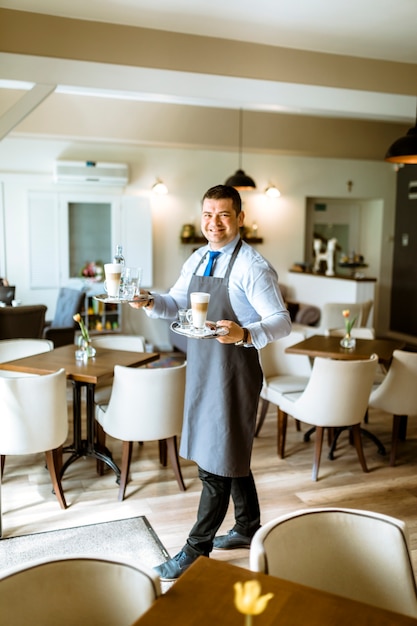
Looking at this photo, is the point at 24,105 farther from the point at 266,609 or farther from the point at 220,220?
the point at 266,609

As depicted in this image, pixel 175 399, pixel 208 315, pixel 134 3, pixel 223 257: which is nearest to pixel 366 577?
pixel 208 315

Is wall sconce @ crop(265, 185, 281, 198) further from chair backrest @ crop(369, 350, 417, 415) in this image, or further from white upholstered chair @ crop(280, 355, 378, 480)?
white upholstered chair @ crop(280, 355, 378, 480)

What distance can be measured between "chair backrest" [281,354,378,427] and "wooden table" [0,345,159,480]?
118 cm

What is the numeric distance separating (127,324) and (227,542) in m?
5.91

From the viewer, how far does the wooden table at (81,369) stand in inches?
149

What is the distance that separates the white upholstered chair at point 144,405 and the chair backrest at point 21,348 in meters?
1.11

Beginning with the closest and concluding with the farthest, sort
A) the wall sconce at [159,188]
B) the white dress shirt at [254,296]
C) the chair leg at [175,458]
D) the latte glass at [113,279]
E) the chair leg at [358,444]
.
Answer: the white dress shirt at [254,296] → the latte glass at [113,279] → the chair leg at [175,458] → the chair leg at [358,444] → the wall sconce at [159,188]

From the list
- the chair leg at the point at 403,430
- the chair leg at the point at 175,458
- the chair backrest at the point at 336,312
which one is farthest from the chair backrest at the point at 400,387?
the chair backrest at the point at 336,312

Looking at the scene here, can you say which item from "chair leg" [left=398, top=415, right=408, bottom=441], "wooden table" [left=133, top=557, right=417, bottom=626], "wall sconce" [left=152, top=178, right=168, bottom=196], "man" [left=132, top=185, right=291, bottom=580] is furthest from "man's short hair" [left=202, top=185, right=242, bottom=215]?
"wall sconce" [left=152, top=178, right=168, bottom=196]

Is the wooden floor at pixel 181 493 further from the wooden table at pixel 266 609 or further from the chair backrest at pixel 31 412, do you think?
the wooden table at pixel 266 609

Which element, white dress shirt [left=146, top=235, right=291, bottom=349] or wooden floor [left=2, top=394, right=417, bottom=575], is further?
wooden floor [left=2, top=394, right=417, bottom=575]

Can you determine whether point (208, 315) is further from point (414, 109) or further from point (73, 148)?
point (73, 148)

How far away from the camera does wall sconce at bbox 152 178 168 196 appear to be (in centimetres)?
860

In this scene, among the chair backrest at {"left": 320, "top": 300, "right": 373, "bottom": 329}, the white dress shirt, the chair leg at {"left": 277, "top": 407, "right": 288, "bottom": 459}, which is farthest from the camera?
the chair backrest at {"left": 320, "top": 300, "right": 373, "bottom": 329}
